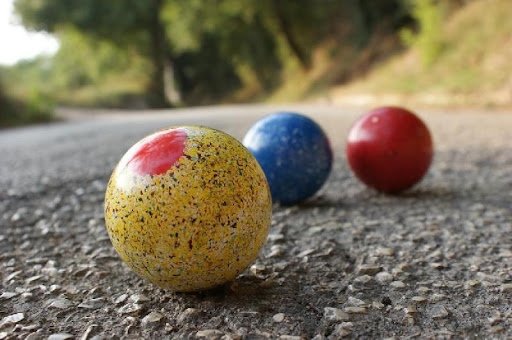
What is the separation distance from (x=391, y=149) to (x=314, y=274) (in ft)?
5.93

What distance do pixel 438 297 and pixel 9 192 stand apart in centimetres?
463

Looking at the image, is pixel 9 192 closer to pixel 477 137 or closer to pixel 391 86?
pixel 477 137

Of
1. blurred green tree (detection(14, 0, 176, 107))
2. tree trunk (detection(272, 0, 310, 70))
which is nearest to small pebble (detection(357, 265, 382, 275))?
tree trunk (detection(272, 0, 310, 70))

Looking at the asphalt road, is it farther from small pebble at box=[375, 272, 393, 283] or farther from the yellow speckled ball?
the yellow speckled ball

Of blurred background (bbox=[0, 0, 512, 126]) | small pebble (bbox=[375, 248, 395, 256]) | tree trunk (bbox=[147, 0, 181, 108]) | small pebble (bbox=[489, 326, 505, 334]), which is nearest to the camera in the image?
small pebble (bbox=[489, 326, 505, 334])

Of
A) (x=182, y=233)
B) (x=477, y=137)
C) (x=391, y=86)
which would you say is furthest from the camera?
(x=391, y=86)

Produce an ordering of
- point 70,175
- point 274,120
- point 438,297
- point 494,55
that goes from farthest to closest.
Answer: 1. point 494,55
2. point 70,175
3. point 274,120
4. point 438,297

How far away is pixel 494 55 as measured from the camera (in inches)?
502

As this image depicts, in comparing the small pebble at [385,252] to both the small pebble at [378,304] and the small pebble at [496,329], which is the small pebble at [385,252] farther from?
the small pebble at [496,329]

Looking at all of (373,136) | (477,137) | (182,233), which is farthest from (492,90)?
(182,233)

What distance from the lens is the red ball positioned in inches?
166

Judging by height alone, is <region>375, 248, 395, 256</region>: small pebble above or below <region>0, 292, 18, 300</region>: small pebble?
below

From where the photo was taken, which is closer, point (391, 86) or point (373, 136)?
Result: point (373, 136)

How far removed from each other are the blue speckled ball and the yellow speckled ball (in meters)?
1.55
